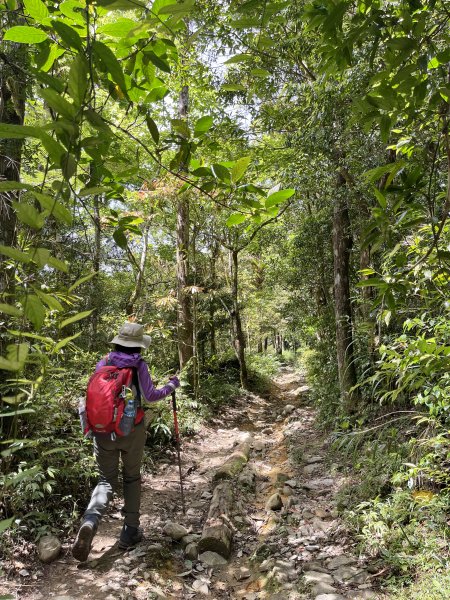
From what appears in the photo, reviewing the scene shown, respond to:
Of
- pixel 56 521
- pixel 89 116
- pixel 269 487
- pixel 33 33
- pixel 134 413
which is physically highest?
pixel 33 33

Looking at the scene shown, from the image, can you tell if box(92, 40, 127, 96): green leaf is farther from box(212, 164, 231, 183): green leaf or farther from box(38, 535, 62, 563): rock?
box(38, 535, 62, 563): rock

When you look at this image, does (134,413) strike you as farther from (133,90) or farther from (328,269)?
(328,269)

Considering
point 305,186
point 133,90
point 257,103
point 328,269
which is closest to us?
point 133,90

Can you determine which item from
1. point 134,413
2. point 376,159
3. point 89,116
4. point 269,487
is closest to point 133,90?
point 89,116

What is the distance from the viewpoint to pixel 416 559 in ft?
10.5

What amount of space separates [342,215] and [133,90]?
722 centimetres

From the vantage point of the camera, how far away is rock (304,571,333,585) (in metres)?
3.50

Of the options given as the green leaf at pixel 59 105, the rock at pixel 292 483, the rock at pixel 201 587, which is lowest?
the rock at pixel 201 587

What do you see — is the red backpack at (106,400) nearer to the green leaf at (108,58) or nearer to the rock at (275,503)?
the rock at (275,503)

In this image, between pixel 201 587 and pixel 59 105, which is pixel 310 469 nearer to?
pixel 201 587

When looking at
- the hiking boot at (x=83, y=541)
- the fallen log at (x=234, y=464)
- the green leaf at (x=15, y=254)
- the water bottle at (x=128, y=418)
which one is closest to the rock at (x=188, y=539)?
the hiking boot at (x=83, y=541)

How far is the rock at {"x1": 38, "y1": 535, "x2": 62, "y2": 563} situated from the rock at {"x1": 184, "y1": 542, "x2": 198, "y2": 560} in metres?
1.26

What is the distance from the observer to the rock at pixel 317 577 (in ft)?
11.5

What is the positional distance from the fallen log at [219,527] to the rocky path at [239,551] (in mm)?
104
